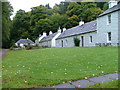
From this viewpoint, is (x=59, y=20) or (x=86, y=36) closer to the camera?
(x=86, y=36)

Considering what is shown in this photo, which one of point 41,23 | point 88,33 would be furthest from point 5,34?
point 41,23

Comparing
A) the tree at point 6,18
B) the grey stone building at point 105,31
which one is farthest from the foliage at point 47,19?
the tree at point 6,18

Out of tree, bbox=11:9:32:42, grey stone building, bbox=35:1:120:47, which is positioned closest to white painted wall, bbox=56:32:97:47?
grey stone building, bbox=35:1:120:47

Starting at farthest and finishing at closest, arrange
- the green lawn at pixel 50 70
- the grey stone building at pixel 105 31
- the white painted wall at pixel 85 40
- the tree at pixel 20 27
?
1. the tree at pixel 20 27
2. the white painted wall at pixel 85 40
3. the grey stone building at pixel 105 31
4. the green lawn at pixel 50 70

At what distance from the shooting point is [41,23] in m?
43.4

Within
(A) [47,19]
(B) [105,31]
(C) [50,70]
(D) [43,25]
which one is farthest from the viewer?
(D) [43,25]

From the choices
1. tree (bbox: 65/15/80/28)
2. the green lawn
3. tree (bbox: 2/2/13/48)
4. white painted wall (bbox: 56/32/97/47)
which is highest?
tree (bbox: 65/15/80/28)

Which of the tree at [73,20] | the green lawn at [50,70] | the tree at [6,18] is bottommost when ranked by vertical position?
the green lawn at [50,70]

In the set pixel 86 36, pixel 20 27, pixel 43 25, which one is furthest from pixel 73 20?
pixel 20 27

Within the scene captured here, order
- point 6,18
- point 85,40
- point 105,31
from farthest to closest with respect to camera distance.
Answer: point 6,18, point 85,40, point 105,31

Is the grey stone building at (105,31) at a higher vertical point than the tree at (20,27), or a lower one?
lower

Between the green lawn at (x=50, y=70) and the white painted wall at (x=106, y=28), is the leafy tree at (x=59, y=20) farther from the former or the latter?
the green lawn at (x=50, y=70)

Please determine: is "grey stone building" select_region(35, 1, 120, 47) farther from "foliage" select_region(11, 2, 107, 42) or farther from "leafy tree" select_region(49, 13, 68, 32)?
"leafy tree" select_region(49, 13, 68, 32)

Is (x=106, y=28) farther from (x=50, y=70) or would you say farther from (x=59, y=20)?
(x=59, y=20)
